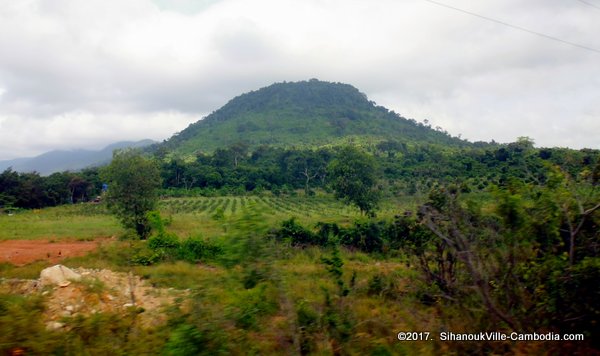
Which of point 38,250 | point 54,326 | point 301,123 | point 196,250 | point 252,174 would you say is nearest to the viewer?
point 54,326

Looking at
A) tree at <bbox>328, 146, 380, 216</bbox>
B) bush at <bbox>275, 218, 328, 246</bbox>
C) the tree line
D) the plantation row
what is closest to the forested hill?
the tree line

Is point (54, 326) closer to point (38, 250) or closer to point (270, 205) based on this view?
point (38, 250)

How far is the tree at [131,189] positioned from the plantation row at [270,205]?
11.4 m

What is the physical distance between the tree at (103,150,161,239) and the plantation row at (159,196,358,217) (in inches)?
448

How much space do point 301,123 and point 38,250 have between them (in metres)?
89.9

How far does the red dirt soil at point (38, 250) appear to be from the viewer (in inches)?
532

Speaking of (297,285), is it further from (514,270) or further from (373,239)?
(373,239)

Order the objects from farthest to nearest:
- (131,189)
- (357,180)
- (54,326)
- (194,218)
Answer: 1. (194,218)
2. (357,180)
3. (131,189)
4. (54,326)

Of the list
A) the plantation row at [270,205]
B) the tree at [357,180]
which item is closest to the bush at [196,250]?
the tree at [357,180]

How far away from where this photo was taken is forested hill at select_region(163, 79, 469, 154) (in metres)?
86.6

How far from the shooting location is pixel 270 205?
1404 inches

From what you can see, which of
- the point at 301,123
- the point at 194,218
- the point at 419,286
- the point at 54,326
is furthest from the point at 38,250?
the point at 301,123

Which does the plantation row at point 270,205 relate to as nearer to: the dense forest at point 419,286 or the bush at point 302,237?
the bush at point 302,237

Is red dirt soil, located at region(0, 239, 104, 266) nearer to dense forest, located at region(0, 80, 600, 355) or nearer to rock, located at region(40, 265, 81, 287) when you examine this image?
dense forest, located at region(0, 80, 600, 355)
